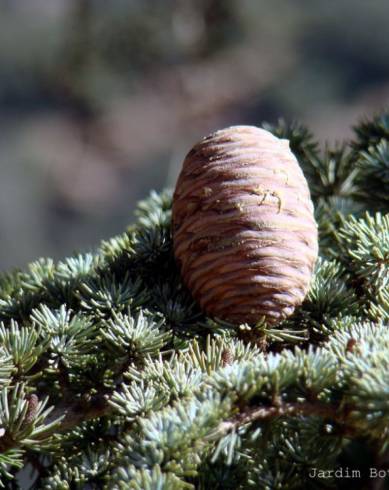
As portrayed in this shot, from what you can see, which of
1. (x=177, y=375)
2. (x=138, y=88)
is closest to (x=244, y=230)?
(x=177, y=375)

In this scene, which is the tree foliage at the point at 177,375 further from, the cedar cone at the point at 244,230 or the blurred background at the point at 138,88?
the blurred background at the point at 138,88

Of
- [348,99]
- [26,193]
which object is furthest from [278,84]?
[26,193]

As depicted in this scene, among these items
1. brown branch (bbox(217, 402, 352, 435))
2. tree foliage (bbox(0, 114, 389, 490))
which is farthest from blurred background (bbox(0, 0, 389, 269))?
brown branch (bbox(217, 402, 352, 435))

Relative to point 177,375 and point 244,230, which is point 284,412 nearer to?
point 177,375

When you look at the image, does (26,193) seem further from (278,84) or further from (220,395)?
(220,395)

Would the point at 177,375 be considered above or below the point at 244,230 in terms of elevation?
below

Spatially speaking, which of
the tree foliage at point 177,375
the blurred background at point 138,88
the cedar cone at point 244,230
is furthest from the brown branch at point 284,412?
the blurred background at point 138,88

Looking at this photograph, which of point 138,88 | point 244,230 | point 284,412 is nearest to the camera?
point 284,412
